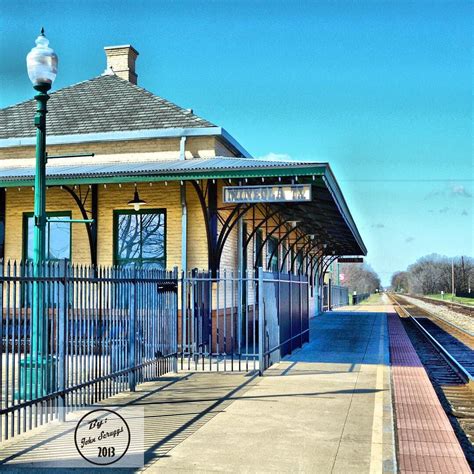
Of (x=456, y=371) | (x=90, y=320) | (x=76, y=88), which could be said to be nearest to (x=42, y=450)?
(x=90, y=320)

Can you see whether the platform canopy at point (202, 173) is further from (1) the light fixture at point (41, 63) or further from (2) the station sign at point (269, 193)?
(1) the light fixture at point (41, 63)

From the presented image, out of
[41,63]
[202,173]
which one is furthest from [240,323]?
[41,63]

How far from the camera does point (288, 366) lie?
13297 mm

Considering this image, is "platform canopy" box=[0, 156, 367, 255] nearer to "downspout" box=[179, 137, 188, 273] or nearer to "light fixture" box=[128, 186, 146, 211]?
"light fixture" box=[128, 186, 146, 211]

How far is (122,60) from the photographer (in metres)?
23.2

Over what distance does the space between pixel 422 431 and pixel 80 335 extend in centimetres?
452

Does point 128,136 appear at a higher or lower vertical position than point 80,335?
higher

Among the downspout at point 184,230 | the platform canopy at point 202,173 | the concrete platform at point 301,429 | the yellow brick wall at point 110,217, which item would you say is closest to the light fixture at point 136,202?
the platform canopy at point 202,173

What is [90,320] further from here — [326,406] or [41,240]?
[326,406]

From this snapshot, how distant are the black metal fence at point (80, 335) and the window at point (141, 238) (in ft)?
13.2

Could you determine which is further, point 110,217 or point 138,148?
point 138,148

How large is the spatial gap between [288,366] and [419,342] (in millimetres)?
11617

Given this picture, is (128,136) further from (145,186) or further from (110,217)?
(110,217)

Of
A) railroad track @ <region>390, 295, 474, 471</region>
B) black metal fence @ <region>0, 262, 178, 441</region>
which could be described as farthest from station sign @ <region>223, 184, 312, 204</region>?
railroad track @ <region>390, 295, 474, 471</region>
